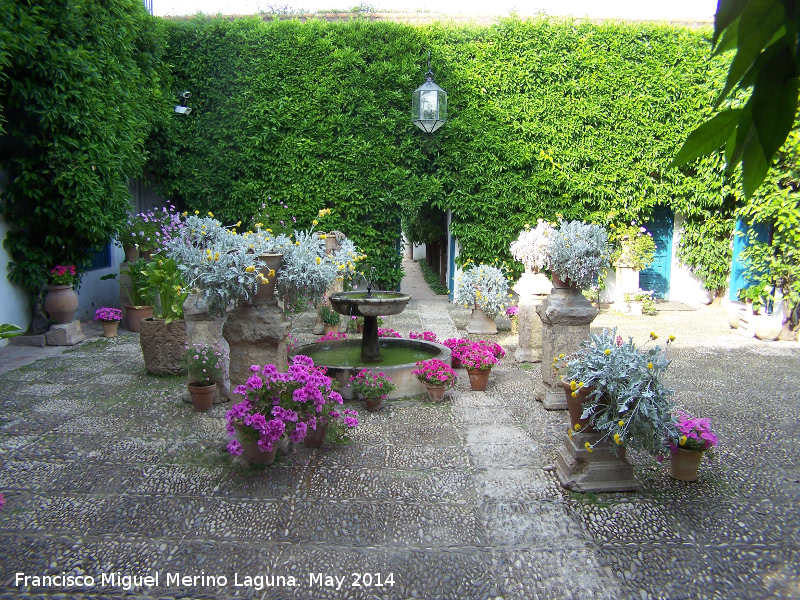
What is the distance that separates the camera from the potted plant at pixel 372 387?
200 inches

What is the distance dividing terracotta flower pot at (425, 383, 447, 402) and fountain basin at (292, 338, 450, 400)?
0.70ft

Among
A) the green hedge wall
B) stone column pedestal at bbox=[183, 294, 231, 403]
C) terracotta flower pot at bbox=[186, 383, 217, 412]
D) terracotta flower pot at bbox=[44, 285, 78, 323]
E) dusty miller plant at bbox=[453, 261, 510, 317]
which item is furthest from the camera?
the green hedge wall

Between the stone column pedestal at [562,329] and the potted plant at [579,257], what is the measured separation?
135 mm

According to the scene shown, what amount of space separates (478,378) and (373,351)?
1191 mm

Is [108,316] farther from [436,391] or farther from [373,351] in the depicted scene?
[436,391]

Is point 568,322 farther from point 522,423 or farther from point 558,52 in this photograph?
point 558,52

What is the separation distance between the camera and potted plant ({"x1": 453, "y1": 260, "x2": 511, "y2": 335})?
8.41 meters

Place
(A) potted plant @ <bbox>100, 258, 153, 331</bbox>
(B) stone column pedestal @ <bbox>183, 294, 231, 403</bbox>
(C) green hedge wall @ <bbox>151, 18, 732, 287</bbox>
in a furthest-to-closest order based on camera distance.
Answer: (C) green hedge wall @ <bbox>151, 18, 732, 287</bbox>, (A) potted plant @ <bbox>100, 258, 153, 331</bbox>, (B) stone column pedestal @ <bbox>183, 294, 231, 403</bbox>

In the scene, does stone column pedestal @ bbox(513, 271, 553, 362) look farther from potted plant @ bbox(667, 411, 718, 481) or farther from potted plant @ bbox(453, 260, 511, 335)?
potted plant @ bbox(667, 411, 718, 481)

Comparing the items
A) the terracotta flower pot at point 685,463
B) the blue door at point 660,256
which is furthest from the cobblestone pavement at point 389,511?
the blue door at point 660,256

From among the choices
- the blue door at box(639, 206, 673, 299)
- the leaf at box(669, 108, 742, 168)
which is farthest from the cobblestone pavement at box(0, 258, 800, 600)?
the blue door at box(639, 206, 673, 299)

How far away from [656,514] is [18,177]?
8006mm

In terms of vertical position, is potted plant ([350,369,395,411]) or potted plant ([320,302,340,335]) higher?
potted plant ([320,302,340,335])

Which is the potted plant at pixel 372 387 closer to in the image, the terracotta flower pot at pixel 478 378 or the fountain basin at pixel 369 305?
the fountain basin at pixel 369 305
